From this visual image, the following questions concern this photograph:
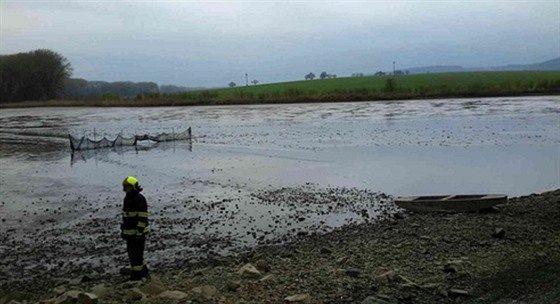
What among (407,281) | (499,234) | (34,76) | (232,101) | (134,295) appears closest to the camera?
(134,295)

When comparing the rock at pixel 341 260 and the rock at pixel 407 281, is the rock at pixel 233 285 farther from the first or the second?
the rock at pixel 407 281

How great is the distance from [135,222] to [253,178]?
11.5m

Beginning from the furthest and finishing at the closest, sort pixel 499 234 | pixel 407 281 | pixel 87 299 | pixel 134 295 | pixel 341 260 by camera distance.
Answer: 1. pixel 499 234
2. pixel 341 260
3. pixel 407 281
4. pixel 134 295
5. pixel 87 299

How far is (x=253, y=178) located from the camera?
21.0m

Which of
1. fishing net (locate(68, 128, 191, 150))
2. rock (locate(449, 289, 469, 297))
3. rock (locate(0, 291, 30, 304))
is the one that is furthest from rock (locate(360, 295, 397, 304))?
fishing net (locate(68, 128, 191, 150))

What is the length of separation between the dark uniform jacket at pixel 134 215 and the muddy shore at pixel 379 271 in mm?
821

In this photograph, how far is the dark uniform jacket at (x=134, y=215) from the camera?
31.2 ft

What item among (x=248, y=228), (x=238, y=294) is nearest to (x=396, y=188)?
(x=248, y=228)

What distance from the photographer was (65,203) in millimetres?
17516

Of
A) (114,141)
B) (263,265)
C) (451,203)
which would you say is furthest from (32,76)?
(263,265)

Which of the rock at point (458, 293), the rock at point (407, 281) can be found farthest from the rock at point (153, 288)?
the rock at point (458, 293)

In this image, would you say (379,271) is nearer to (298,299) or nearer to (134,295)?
(298,299)

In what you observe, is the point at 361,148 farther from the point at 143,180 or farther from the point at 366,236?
the point at 366,236

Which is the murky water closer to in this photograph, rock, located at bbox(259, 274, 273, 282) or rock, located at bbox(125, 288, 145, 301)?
rock, located at bbox(259, 274, 273, 282)
